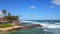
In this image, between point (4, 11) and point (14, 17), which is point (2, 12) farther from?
point (14, 17)

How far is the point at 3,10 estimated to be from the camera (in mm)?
91562

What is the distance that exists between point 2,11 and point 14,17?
959 cm

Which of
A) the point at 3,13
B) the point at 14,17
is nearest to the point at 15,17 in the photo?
the point at 14,17

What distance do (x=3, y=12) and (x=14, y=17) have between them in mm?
8932

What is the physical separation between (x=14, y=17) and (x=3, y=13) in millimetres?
8556

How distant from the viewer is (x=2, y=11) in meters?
93.2

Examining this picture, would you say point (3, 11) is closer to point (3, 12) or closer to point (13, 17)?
point (3, 12)

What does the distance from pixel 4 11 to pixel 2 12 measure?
7.64 feet

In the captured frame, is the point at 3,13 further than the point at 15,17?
No

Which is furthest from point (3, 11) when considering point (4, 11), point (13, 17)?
point (13, 17)

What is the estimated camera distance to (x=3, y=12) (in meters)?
93.1

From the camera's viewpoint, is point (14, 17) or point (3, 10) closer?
point (3, 10)

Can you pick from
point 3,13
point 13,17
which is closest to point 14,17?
point 13,17

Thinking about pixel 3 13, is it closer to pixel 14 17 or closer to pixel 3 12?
pixel 3 12
